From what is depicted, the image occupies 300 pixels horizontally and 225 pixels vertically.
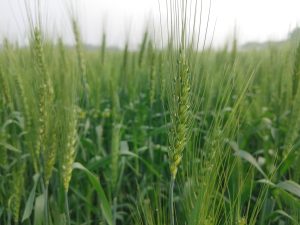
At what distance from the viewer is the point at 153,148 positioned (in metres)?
2.90

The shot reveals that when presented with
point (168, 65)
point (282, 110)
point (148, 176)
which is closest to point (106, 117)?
point (148, 176)

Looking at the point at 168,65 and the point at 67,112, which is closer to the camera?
the point at 168,65

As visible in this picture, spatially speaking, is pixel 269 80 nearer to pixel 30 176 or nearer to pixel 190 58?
pixel 30 176

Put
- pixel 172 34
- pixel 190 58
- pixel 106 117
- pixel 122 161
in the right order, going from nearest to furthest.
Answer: pixel 172 34, pixel 190 58, pixel 122 161, pixel 106 117

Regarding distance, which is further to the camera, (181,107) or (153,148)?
(153,148)

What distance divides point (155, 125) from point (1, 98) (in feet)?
5.06

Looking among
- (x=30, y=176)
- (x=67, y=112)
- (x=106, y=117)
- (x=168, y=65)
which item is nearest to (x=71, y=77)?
(x=67, y=112)

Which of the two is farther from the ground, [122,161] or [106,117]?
[106,117]

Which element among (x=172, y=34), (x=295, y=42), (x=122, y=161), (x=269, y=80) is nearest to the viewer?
(x=172, y=34)

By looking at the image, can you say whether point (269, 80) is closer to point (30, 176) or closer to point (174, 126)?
point (30, 176)

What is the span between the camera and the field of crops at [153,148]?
1.25 meters

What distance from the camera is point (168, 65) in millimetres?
1301

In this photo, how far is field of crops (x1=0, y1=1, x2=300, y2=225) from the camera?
4.10 ft

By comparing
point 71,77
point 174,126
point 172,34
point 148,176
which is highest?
point 172,34
